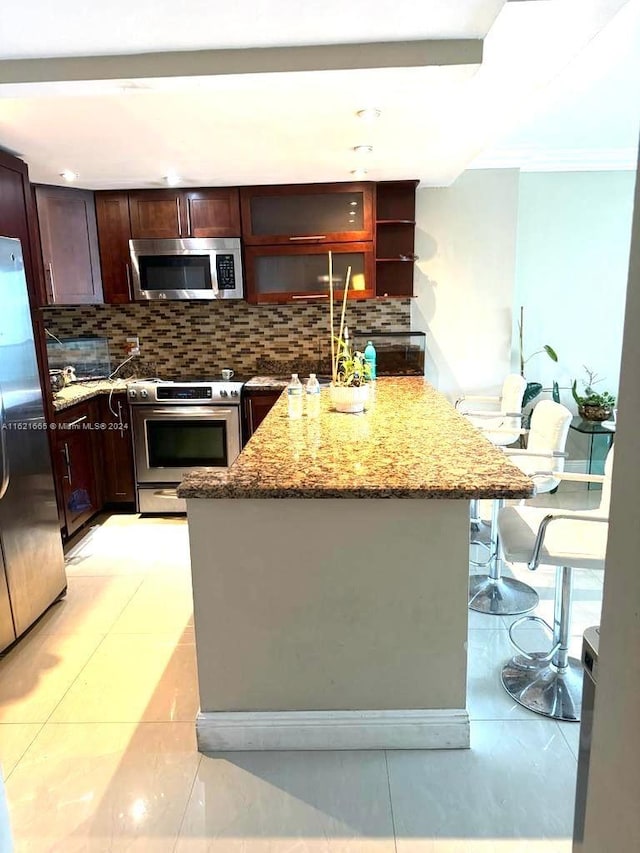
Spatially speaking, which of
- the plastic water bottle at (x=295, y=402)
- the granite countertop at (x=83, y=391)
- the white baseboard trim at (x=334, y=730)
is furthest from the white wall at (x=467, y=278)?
the white baseboard trim at (x=334, y=730)

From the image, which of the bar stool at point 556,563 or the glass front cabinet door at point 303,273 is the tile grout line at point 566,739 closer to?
the bar stool at point 556,563

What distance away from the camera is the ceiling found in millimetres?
1646

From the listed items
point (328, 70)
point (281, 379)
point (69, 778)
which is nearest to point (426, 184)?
point (281, 379)

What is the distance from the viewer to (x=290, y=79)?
1933mm

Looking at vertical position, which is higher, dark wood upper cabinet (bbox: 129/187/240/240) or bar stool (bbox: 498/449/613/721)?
dark wood upper cabinet (bbox: 129/187/240/240)

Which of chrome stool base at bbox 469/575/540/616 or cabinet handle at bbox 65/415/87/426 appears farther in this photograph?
cabinet handle at bbox 65/415/87/426

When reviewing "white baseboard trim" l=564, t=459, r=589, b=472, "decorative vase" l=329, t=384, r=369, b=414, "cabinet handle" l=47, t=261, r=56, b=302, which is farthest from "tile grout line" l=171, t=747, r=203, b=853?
"white baseboard trim" l=564, t=459, r=589, b=472

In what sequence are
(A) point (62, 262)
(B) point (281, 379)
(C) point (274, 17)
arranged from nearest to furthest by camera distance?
1. (C) point (274, 17)
2. (A) point (62, 262)
3. (B) point (281, 379)

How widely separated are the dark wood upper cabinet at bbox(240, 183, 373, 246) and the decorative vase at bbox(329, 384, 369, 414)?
169 centimetres

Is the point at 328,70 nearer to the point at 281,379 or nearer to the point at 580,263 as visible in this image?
the point at 281,379

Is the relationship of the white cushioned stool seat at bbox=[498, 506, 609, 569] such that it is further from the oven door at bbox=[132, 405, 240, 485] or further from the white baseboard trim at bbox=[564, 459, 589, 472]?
the white baseboard trim at bbox=[564, 459, 589, 472]

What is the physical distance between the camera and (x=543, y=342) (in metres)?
4.55

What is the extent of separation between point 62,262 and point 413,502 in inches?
124

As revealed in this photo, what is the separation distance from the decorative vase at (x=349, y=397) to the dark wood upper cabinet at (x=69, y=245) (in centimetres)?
216
